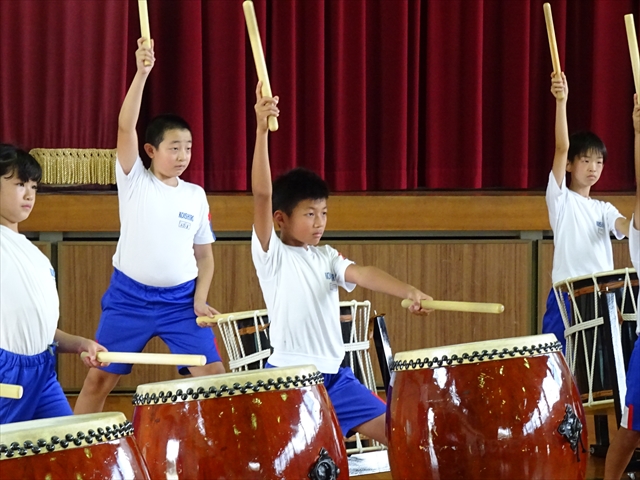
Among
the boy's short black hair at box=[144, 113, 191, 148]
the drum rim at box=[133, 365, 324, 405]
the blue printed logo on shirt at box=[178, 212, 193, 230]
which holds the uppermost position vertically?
the boy's short black hair at box=[144, 113, 191, 148]

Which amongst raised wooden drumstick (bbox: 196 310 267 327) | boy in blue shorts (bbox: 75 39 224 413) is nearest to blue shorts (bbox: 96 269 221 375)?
boy in blue shorts (bbox: 75 39 224 413)

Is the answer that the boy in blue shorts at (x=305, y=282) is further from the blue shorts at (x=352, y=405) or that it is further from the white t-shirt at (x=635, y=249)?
the white t-shirt at (x=635, y=249)

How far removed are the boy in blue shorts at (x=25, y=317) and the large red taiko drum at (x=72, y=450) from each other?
839mm

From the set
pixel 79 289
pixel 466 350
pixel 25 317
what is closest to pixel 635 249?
pixel 466 350

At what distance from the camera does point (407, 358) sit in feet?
6.36

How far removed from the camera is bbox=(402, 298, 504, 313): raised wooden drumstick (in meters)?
1.92

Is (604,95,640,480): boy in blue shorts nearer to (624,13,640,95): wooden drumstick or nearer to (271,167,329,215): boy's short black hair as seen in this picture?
(624,13,640,95): wooden drumstick

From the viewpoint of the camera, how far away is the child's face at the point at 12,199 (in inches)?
95.2

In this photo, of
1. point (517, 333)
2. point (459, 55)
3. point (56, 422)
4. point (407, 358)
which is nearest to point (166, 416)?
point (56, 422)

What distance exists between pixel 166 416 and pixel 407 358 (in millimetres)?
479

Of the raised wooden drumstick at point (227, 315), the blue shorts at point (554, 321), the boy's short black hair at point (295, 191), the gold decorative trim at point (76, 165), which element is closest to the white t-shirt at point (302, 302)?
the boy's short black hair at point (295, 191)

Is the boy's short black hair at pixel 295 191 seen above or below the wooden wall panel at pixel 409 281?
above

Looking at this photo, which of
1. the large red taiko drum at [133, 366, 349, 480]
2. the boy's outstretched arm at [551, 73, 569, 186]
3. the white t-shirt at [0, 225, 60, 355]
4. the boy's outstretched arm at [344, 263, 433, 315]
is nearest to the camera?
the large red taiko drum at [133, 366, 349, 480]

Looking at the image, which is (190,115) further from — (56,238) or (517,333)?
(517,333)
